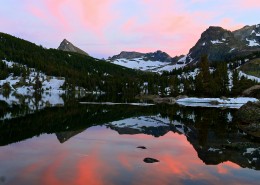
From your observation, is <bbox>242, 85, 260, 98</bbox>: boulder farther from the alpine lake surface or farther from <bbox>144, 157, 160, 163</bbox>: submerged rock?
<bbox>144, 157, 160, 163</bbox>: submerged rock

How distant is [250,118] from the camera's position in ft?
172

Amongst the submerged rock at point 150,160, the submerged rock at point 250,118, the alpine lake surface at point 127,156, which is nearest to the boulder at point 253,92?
the submerged rock at point 250,118

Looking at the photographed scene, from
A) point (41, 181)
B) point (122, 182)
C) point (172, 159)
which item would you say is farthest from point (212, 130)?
point (41, 181)

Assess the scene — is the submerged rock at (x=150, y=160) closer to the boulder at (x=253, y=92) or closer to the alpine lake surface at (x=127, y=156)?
the alpine lake surface at (x=127, y=156)

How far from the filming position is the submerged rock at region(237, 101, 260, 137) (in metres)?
44.0

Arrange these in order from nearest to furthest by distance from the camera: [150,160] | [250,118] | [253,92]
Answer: [150,160] → [250,118] → [253,92]

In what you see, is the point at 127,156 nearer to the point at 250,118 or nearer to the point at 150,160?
the point at 150,160

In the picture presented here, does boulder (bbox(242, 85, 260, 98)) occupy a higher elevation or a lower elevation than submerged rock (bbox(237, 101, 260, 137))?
higher

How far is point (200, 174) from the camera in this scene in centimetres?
2191

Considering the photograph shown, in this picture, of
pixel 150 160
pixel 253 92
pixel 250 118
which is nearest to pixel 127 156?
pixel 150 160

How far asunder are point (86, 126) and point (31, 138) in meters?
13.2

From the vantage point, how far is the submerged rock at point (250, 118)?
1731 inches

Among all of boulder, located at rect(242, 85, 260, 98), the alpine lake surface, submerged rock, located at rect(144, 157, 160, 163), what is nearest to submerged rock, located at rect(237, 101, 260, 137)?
the alpine lake surface

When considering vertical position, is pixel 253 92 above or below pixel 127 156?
above
